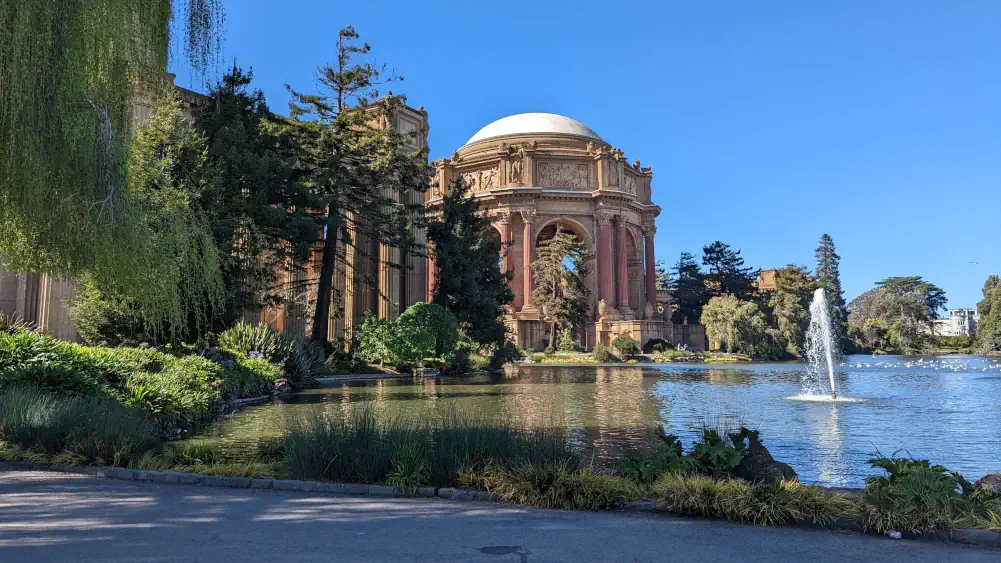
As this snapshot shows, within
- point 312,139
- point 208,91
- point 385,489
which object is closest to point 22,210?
point 208,91

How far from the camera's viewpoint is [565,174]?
5900 centimetres

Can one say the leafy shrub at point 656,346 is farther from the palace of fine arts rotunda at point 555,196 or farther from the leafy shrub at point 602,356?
the leafy shrub at point 602,356

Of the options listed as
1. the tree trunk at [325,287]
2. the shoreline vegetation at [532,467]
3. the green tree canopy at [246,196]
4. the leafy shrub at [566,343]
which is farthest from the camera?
the leafy shrub at [566,343]

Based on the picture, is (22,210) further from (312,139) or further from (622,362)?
(622,362)

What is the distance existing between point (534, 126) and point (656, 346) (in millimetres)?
24935

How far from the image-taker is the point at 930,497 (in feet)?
14.2

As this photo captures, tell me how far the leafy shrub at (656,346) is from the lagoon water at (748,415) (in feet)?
91.1

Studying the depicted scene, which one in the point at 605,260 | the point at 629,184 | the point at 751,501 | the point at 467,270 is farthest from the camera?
the point at 629,184

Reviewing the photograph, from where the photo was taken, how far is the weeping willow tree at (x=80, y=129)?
696 cm

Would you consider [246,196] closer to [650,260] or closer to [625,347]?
[625,347]

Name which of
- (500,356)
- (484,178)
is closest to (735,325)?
(484,178)

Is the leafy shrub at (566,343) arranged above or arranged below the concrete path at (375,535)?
above

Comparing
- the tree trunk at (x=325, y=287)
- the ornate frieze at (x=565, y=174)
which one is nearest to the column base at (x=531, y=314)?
the ornate frieze at (x=565, y=174)

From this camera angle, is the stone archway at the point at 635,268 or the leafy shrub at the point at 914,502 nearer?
the leafy shrub at the point at 914,502
